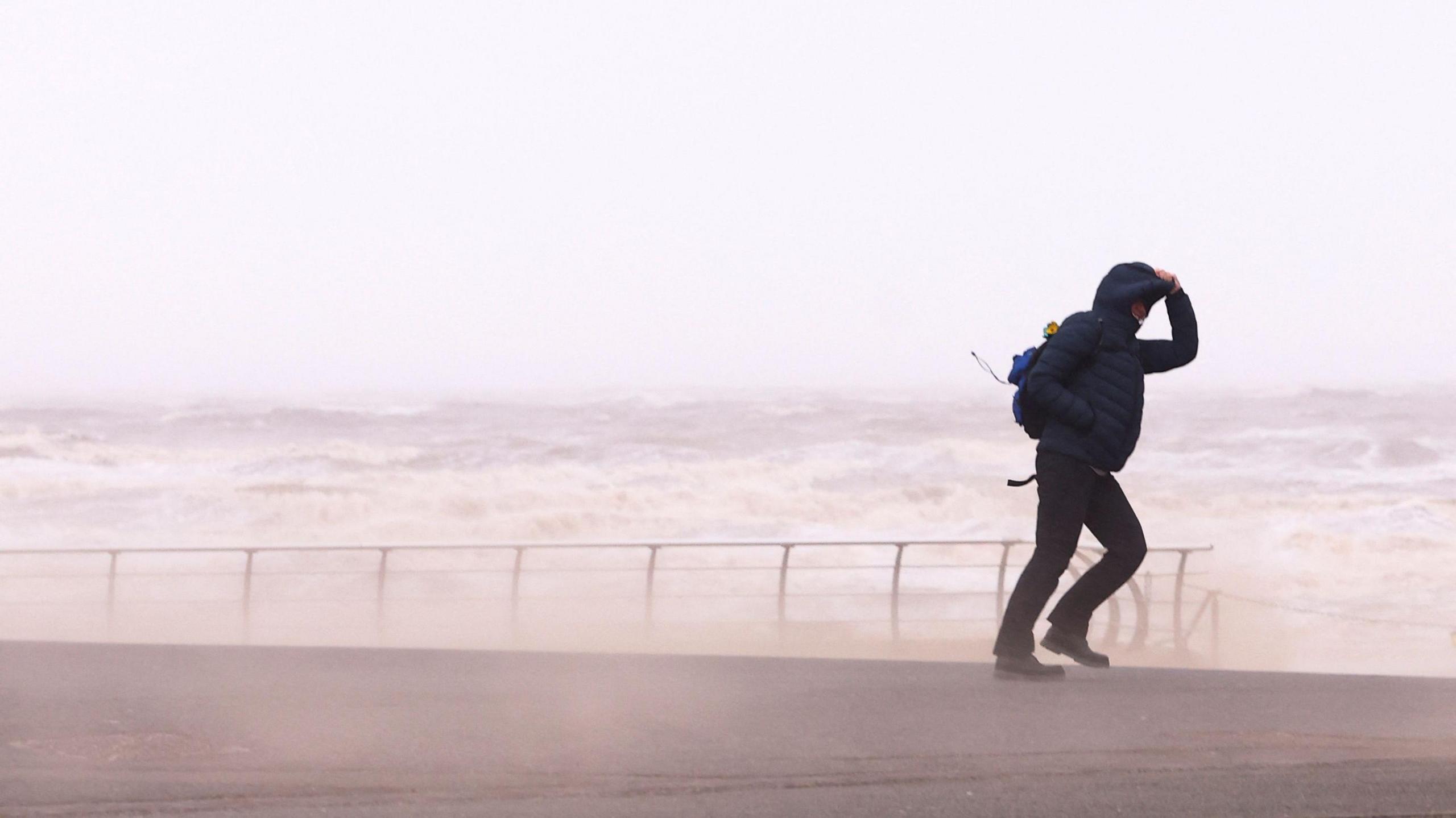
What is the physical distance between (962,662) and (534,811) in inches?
130

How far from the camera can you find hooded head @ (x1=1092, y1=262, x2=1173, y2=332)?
233 inches

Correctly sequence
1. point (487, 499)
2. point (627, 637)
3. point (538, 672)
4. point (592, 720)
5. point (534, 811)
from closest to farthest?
point (534, 811) → point (592, 720) → point (538, 672) → point (627, 637) → point (487, 499)

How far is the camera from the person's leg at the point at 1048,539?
19.6 feet

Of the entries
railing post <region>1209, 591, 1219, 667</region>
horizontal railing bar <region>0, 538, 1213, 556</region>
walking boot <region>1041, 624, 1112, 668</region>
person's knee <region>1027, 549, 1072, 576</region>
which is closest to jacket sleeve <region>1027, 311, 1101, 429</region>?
person's knee <region>1027, 549, 1072, 576</region>

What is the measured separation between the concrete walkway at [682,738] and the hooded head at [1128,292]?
5.00 feet

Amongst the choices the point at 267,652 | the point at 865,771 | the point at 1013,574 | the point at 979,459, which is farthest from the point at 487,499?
the point at 865,771

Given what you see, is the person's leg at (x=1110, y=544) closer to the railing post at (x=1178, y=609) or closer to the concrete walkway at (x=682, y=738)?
the concrete walkway at (x=682, y=738)

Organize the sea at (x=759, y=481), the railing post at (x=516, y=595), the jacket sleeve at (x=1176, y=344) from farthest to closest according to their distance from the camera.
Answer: the sea at (x=759, y=481), the railing post at (x=516, y=595), the jacket sleeve at (x=1176, y=344)

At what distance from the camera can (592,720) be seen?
5441mm

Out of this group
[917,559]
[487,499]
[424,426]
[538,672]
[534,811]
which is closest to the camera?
[534,811]

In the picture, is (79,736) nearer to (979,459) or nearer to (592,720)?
(592,720)

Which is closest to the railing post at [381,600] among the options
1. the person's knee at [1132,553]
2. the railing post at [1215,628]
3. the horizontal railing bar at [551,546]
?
the horizontal railing bar at [551,546]

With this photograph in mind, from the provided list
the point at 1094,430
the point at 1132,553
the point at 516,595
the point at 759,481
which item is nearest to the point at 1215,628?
the point at 516,595

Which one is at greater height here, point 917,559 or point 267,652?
point 267,652
